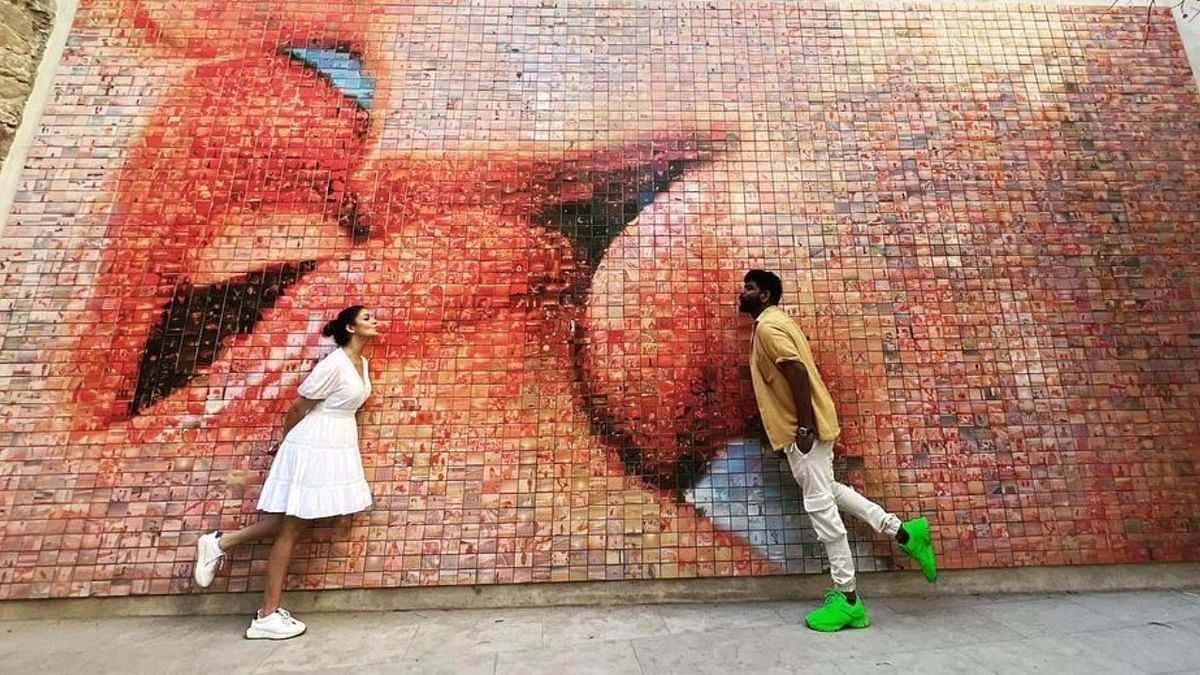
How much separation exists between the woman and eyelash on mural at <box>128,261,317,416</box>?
1.82 ft

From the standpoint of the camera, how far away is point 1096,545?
10.2 ft

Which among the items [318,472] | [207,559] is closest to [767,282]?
[318,472]

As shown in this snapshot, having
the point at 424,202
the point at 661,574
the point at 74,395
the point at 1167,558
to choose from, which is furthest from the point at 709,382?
the point at 74,395

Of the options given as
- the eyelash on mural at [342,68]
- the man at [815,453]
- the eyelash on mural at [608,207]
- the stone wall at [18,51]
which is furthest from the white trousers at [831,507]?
the stone wall at [18,51]

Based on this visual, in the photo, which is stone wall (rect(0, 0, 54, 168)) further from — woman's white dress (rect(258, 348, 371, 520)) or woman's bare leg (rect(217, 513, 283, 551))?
woman's bare leg (rect(217, 513, 283, 551))

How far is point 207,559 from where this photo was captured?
2768 millimetres

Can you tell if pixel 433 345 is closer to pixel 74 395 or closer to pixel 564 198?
pixel 564 198

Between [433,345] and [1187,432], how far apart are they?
3966mm

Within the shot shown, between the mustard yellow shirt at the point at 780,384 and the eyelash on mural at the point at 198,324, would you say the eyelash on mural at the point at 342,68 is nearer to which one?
the eyelash on mural at the point at 198,324

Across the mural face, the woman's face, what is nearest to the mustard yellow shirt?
the mural face

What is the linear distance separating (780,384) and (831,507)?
576mm

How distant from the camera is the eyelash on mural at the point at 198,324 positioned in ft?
10.2

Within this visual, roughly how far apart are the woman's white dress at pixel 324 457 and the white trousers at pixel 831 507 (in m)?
2.01

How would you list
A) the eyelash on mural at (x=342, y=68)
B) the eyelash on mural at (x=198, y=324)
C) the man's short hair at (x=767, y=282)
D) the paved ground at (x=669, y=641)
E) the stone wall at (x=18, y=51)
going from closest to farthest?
the paved ground at (x=669, y=641), the man's short hair at (x=767, y=282), the eyelash on mural at (x=198, y=324), the stone wall at (x=18, y=51), the eyelash on mural at (x=342, y=68)
